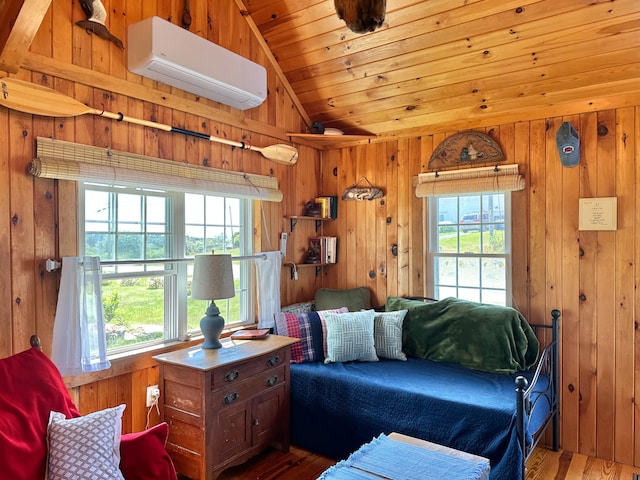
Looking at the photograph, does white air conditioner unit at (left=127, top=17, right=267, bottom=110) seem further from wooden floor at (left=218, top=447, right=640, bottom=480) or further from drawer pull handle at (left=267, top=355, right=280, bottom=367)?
wooden floor at (left=218, top=447, right=640, bottom=480)

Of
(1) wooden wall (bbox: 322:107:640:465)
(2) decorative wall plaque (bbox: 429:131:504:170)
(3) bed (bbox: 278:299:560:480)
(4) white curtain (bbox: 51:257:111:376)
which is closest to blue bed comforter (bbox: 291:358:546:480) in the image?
(3) bed (bbox: 278:299:560:480)

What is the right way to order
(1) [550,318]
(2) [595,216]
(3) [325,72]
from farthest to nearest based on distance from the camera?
(3) [325,72]
(1) [550,318]
(2) [595,216]

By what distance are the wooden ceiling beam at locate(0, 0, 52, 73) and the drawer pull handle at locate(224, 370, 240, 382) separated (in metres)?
1.81

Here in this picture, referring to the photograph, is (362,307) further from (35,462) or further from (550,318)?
(35,462)

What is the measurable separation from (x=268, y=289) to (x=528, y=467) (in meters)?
2.07

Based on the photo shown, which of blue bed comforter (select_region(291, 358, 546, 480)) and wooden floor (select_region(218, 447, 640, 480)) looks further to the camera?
wooden floor (select_region(218, 447, 640, 480))

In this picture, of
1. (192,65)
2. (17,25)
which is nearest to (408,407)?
(192,65)

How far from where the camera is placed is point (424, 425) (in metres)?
2.45

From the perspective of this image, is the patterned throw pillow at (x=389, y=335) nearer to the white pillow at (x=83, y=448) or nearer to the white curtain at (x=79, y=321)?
the white curtain at (x=79, y=321)

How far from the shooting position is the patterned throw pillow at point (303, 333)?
3.09m

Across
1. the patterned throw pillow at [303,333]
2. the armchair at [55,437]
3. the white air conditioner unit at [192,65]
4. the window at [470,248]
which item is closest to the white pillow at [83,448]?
the armchair at [55,437]

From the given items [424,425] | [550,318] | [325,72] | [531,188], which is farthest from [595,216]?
[325,72]

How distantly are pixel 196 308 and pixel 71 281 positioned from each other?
3.19 feet

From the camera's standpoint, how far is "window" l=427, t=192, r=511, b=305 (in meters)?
3.32
